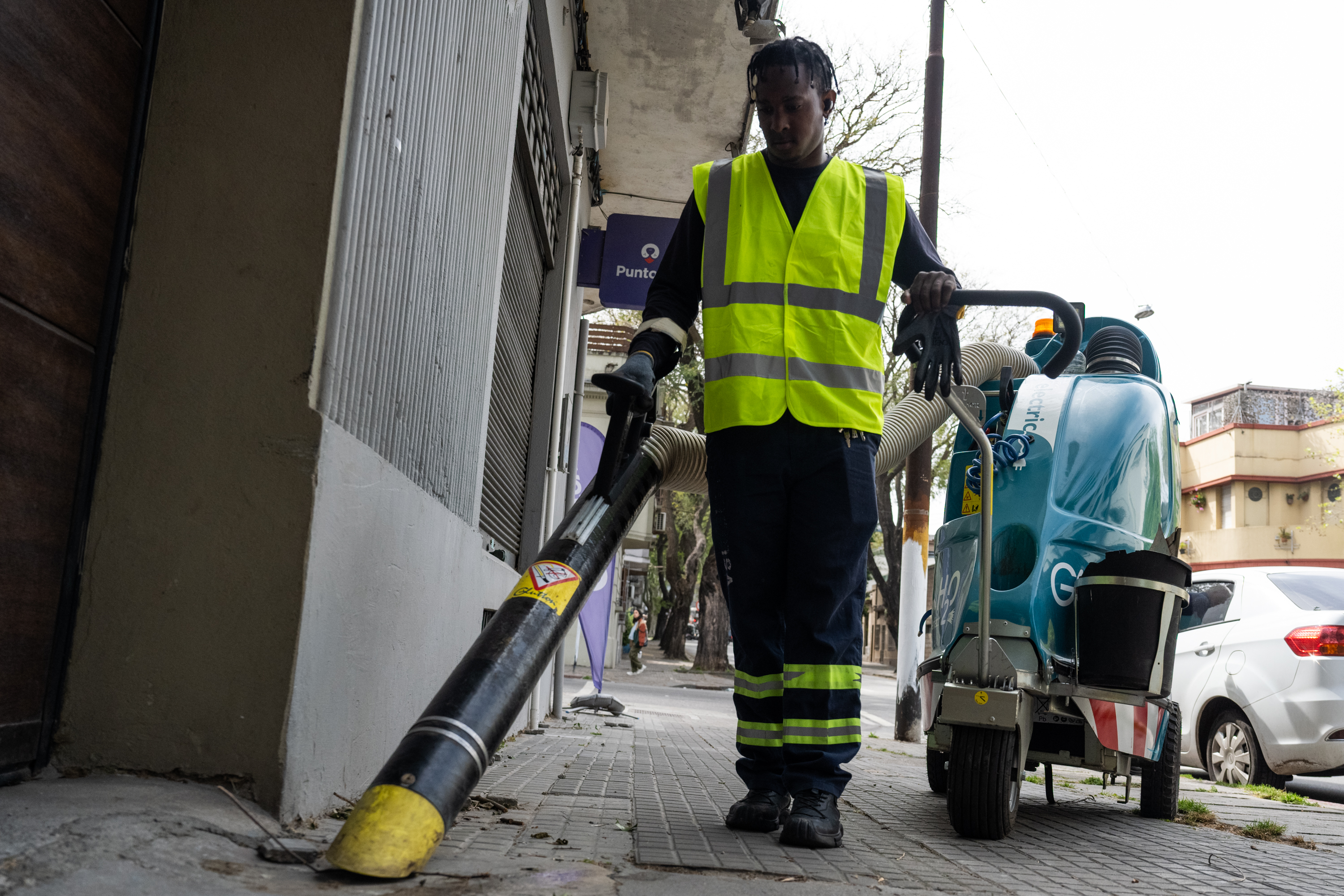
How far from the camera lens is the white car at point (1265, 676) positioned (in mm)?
7129

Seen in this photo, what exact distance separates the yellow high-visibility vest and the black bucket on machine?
4.29 feet

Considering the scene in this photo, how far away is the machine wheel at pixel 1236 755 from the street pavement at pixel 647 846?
2.11m

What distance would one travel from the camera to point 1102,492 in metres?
4.32

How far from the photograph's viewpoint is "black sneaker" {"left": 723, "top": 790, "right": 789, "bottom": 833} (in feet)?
10.3

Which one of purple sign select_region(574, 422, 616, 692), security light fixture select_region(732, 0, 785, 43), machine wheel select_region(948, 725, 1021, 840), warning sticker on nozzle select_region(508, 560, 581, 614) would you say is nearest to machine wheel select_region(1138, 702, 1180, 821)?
machine wheel select_region(948, 725, 1021, 840)

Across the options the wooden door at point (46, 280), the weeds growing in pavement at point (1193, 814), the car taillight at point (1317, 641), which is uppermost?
the wooden door at point (46, 280)

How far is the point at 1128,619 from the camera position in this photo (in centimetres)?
395

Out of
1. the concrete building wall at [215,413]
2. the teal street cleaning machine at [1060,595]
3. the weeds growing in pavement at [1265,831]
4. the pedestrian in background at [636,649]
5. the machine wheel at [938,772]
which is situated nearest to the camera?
the concrete building wall at [215,413]

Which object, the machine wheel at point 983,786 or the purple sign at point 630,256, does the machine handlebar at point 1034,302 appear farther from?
the purple sign at point 630,256

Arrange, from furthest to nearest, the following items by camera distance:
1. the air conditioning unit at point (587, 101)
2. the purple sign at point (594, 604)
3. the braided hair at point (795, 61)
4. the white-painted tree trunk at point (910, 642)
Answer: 1. the white-painted tree trunk at point (910, 642)
2. the purple sign at point (594, 604)
3. the air conditioning unit at point (587, 101)
4. the braided hair at point (795, 61)

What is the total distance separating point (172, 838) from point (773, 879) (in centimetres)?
123

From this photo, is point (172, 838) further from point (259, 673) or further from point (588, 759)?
point (588, 759)

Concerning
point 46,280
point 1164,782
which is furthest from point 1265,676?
point 46,280

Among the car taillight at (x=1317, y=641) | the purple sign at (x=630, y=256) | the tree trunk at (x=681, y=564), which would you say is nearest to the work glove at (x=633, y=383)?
the purple sign at (x=630, y=256)
